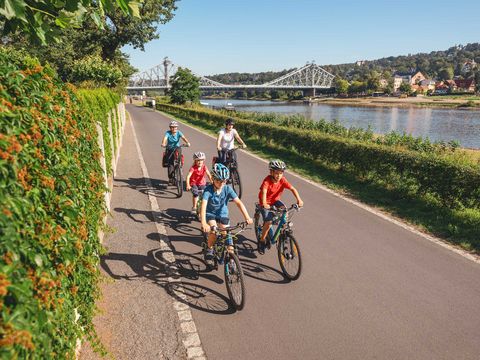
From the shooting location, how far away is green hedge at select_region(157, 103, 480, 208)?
8.11 metres

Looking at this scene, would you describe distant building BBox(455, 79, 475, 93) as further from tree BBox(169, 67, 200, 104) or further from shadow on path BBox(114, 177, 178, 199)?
Result: shadow on path BBox(114, 177, 178, 199)

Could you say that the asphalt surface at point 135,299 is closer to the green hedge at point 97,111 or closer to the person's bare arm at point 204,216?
the person's bare arm at point 204,216

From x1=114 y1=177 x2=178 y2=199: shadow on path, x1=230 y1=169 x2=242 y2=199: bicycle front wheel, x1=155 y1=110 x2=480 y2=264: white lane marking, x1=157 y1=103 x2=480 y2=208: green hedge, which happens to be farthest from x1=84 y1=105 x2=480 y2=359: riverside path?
x1=230 y1=169 x2=242 y2=199: bicycle front wheel

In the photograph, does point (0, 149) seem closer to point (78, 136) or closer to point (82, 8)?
point (82, 8)

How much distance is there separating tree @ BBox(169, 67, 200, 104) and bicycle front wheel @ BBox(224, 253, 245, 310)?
207ft

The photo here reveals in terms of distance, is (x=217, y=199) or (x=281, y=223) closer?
(x=217, y=199)

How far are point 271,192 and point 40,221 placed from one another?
4.02m

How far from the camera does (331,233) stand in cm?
729

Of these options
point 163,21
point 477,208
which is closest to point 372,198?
point 477,208

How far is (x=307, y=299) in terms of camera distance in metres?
4.92

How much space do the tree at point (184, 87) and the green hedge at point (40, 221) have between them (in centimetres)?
6320

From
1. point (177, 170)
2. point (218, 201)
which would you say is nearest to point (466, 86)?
point (177, 170)

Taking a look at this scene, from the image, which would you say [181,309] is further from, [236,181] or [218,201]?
[236,181]

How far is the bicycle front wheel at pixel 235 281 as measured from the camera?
4.60 metres
